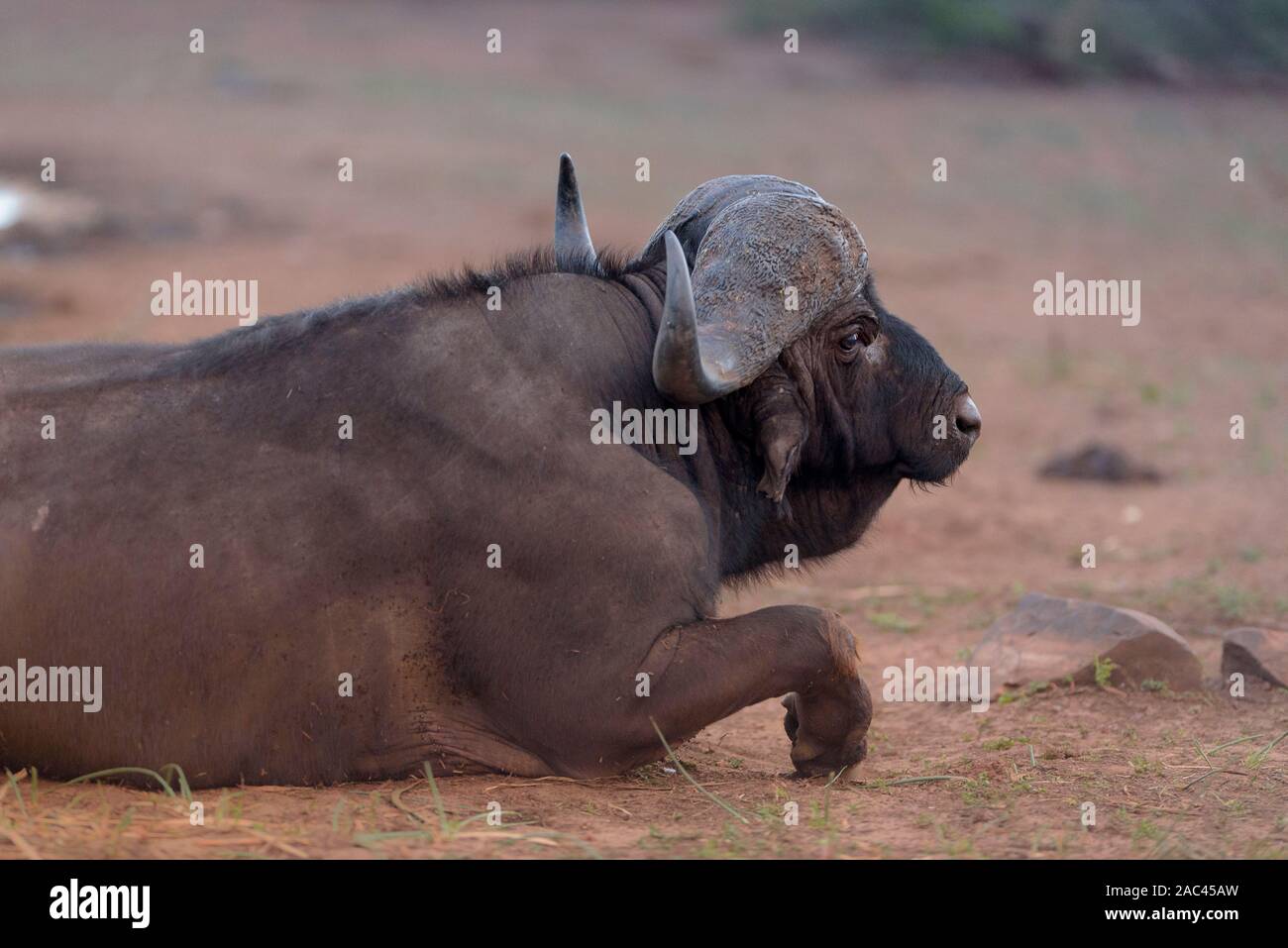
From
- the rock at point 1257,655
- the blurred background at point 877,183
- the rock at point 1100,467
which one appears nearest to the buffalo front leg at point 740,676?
the rock at point 1257,655

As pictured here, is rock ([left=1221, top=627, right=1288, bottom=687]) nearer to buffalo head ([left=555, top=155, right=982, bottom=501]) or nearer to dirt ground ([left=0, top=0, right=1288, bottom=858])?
dirt ground ([left=0, top=0, right=1288, bottom=858])

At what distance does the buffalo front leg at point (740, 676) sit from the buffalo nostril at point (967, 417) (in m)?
0.95

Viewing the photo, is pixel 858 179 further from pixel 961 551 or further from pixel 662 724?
pixel 662 724

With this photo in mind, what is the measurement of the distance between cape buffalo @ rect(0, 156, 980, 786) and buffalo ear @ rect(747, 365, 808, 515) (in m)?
0.01

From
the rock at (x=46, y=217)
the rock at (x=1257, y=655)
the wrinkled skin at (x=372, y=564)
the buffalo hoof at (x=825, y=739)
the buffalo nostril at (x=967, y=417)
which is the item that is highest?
the rock at (x=46, y=217)

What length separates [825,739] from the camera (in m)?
5.40

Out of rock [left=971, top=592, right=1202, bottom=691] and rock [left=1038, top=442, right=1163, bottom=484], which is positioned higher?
rock [left=1038, top=442, right=1163, bottom=484]

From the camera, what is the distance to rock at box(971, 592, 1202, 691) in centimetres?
661

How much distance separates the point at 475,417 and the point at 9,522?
4.70 feet

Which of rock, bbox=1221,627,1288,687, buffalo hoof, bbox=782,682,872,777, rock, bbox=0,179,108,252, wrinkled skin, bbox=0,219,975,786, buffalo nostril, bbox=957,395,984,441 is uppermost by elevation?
rock, bbox=0,179,108,252

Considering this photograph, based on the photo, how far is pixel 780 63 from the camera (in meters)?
29.5

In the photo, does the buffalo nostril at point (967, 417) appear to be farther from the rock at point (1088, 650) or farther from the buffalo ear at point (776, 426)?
the rock at point (1088, 650)

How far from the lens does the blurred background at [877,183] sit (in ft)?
34.2

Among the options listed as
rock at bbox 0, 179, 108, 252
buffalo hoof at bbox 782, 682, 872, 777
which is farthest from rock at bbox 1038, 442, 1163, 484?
rock at bbox 0, 179, 108, 252
